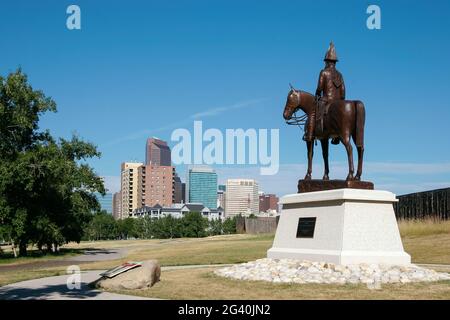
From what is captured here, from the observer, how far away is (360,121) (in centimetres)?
1639

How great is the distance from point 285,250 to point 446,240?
13.9 m

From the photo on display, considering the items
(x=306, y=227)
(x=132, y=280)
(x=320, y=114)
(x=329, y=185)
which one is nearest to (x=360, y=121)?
(x=320, y=114)

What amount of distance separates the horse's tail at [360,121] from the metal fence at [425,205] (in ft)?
63.0

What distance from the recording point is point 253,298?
38.1ft

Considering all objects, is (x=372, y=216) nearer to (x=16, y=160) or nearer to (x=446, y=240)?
(x=446, y=240)

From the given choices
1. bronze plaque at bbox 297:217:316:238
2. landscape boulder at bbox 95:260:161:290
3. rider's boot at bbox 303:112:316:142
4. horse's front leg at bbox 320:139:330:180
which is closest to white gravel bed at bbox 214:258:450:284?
bronze plaque at bbox 297:217:316:238

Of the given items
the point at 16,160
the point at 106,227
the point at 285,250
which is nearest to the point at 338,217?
the point at 285,250

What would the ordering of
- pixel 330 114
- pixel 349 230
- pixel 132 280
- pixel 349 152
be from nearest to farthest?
pixel 132 280, pixel 349 230, pixel 349 152, pixel 330 114

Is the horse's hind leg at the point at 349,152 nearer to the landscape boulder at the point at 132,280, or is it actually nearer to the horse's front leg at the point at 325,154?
the horse's front leg at the point at 325,154

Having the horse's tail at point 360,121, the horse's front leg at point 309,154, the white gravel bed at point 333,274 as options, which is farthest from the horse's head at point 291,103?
the white gravel bed at point 333,274

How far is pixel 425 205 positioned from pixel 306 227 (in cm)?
2195

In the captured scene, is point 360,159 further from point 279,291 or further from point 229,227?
point 229,227

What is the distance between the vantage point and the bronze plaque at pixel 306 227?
16278 millimetres

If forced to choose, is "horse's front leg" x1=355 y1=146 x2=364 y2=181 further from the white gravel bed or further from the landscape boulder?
the landscape boulder
